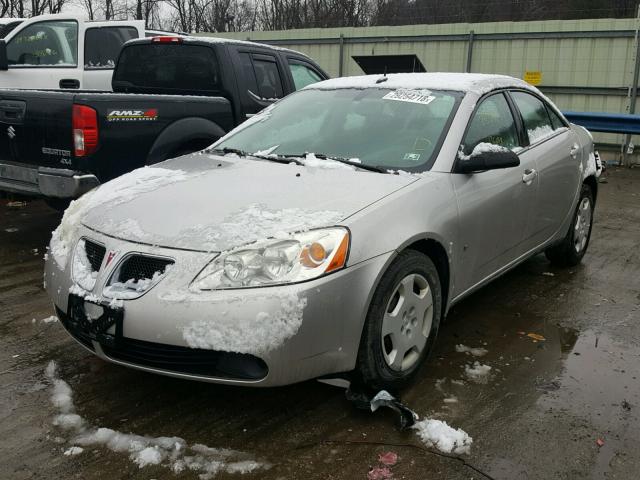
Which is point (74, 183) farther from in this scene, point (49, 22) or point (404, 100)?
point (49, 22)

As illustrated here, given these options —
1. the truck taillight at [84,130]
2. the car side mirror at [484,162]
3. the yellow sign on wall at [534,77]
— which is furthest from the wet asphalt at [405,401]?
the yellow sign on wall at [534,77]

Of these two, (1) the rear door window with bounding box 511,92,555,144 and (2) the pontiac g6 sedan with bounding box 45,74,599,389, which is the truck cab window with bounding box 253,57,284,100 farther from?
(1) the rear door window with bounding box 511,92,555,144

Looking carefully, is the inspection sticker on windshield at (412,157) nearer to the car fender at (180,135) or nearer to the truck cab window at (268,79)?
the car fender at (180,135)

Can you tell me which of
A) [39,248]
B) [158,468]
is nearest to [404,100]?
[158,468]

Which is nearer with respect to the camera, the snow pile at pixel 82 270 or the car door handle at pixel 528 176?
the snow pile at pixel 82 270

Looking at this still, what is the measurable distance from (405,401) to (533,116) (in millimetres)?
2694

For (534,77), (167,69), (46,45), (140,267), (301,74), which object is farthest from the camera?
(534,77)

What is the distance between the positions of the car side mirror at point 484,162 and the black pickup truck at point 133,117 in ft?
9.92

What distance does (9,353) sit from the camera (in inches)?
142

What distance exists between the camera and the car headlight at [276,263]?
2621 mm

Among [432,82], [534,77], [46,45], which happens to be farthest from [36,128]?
[534,77]

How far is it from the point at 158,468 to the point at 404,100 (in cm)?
263

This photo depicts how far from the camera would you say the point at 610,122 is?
1174 cm

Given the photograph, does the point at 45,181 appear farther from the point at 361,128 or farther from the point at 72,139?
the point at 361,128
